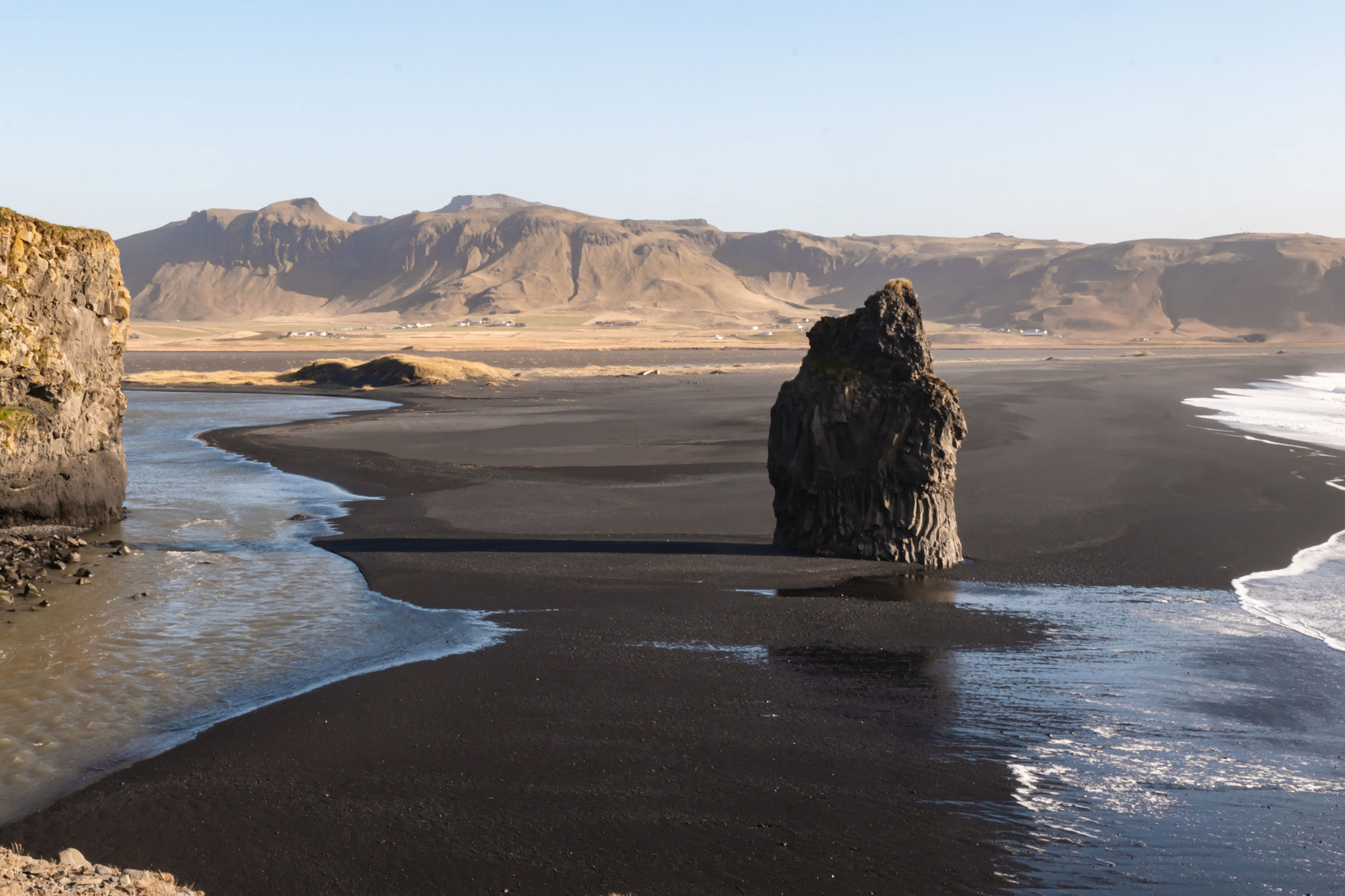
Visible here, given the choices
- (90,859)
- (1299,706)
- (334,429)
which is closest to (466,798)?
(90,859)

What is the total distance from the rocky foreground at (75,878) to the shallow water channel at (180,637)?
5.76 feet

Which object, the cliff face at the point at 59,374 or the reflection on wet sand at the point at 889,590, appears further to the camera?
the cliff face at the point at 59,374

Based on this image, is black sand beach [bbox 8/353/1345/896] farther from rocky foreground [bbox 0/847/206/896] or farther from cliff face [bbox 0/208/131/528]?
cliff face [bbox 0/208/131/528]

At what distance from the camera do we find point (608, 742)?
875cm

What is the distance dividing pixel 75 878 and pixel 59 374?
15024 mm

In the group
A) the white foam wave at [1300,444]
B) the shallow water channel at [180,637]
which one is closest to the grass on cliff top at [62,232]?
the shallow water channel at [180,637]

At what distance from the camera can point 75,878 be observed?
229 inches

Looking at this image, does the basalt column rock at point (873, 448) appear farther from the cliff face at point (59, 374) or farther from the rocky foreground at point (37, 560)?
the cliff face at point (59, 374)

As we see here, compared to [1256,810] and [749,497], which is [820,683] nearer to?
[1256,810]

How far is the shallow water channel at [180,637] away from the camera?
915cm

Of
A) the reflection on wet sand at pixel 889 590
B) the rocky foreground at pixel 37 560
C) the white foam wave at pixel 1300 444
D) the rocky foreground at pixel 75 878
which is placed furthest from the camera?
the rocky foreground at pixel 37 560

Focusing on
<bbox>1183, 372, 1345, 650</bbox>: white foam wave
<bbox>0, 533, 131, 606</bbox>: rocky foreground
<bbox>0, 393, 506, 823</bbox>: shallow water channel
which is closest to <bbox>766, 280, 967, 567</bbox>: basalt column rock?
<bbox>1183, 372, 1345, 650</bbox>: white foam wave

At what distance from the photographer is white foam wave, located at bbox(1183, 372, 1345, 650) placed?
12.9 m

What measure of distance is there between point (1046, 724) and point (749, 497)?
12.4 m
